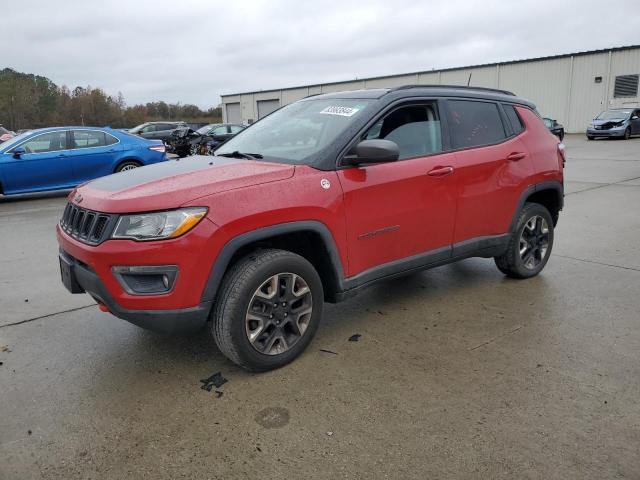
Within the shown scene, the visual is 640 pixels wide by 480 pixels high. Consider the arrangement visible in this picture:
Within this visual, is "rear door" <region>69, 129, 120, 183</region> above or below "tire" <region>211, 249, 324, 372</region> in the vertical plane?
above

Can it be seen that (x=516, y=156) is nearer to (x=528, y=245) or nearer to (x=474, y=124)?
(x=474, y=124)

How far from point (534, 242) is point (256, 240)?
9.95 feet

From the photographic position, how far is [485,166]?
4.30 metres

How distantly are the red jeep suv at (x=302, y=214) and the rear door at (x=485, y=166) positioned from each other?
1cm

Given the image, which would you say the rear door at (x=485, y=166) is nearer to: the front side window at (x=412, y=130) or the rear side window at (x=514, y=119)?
the rear side window at (x=514, y=119)

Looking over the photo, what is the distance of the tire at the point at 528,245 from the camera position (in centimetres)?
475

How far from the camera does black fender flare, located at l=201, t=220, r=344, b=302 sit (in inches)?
117

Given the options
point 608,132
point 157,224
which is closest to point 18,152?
point 157,224

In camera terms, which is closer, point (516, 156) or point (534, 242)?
point (516, 156)

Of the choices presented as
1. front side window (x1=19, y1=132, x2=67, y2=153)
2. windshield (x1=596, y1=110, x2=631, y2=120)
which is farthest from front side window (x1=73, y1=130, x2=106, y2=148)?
windshield (x1=596, y1=110, x2=631, y2=120)

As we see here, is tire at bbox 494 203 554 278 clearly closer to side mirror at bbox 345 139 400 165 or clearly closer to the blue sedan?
side mirror at bbox 345 139 400 165

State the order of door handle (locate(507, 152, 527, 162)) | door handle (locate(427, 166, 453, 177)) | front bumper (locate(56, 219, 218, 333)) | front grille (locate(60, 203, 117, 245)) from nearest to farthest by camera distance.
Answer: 1. front bumper (locate(56, 219, 218, 333))
2. front grille (locate(60, 203, 117, 245))
3. door handle (locate(427, 166, 453, 177))
4. door handle (locate(507, 152, 527, 162))

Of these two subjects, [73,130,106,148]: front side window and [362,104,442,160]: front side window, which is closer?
[362,104,442,160]: front side window

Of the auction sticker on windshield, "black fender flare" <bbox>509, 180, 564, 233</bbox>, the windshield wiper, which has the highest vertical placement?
the auction sticker on windshield
